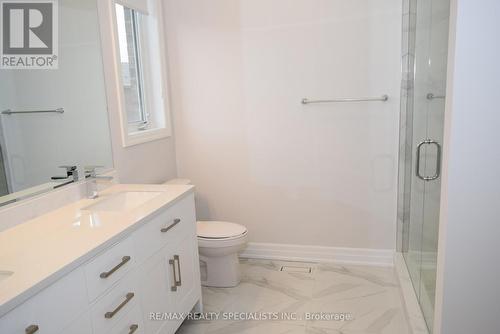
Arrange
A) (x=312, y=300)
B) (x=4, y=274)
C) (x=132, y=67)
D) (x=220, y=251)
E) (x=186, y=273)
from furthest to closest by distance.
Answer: (x=132, y=67) < (x=220, y=251) < (x=312, y=300) < (x=186, y=273) < (x=4, y=274)

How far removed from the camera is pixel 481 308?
4.85ft

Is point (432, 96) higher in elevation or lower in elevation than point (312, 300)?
higher

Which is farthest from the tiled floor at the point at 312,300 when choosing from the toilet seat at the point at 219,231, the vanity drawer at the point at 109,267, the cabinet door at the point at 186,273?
the vanity drawer at the point at 109,267

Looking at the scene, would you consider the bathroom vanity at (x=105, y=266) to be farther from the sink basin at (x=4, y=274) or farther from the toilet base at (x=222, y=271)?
the toilet base at (x=222, y=271)

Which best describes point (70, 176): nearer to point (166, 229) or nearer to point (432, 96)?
point (166, 229)

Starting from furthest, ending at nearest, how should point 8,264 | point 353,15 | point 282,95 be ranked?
point 282,95, point 353,15, point 8,264

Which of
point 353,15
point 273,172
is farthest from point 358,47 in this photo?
point 273,172

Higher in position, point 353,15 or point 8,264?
point 353,15

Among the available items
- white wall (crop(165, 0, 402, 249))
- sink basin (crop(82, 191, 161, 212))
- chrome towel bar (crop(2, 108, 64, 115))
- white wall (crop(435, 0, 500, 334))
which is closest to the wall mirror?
chrome towel bar (crop(2, 108, 64, 115))

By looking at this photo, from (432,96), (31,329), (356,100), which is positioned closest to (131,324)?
(31,329)

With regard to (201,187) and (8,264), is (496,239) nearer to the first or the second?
(8,264)

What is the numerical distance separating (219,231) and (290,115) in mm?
1027

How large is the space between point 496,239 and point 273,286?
5.11 ft

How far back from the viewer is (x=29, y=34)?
1.81m
